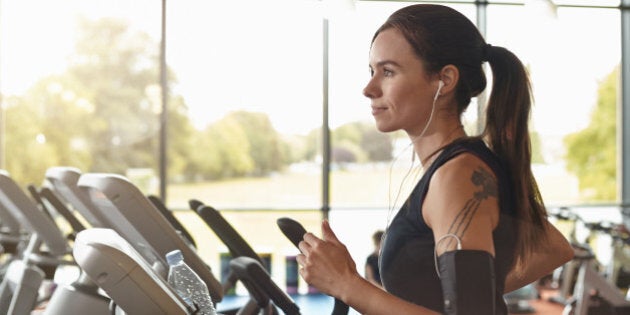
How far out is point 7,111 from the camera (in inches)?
223

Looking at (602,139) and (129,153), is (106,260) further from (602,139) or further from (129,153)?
(602,139)

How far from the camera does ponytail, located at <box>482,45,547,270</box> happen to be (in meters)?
1.24

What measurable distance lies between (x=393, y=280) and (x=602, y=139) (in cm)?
574

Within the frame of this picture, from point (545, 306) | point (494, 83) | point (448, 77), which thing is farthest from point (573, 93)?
point (448, 77)

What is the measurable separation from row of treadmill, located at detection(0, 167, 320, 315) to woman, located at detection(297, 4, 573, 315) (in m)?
0.26

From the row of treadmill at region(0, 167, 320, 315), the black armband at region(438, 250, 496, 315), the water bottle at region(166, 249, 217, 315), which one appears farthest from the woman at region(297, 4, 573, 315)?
the water bottle at region(166, 249, 217, 315)

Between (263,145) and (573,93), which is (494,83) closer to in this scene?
(263,145)

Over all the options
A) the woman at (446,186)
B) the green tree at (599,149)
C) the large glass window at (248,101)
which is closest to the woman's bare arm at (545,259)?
the woman at (446,186)

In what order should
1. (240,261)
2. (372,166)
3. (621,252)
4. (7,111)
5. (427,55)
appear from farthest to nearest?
1. (372,166)
2. (7,111)
3. (621,252)
4. (240,261)
5. (427,55)

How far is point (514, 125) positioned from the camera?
1.27m

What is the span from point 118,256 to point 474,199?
0.53 metres

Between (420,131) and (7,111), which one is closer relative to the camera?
(420,131)

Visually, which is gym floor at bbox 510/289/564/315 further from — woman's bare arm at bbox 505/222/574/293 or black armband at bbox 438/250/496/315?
black armband at bbox 438/250/496/315

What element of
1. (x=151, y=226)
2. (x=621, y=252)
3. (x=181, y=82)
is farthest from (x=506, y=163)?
(x=181, y=82)
